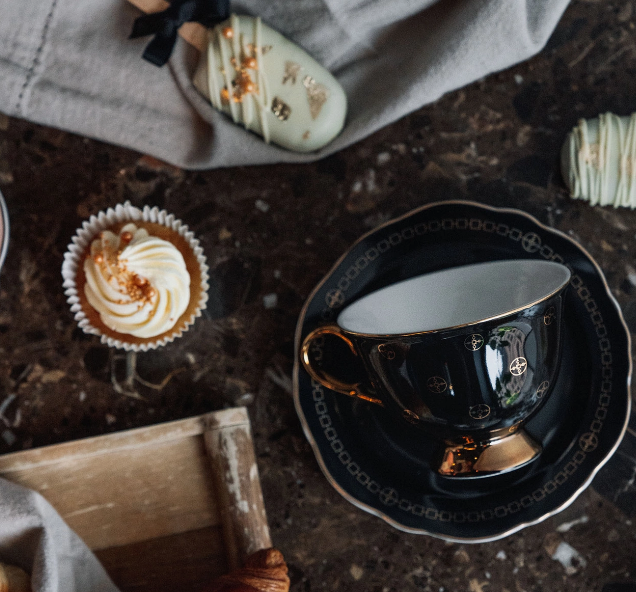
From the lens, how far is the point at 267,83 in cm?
62

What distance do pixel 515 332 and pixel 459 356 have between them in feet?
0.19

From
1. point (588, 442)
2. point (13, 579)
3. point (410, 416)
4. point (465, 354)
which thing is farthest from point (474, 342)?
point (13, 579)

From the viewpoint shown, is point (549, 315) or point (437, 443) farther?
point (437, 443)

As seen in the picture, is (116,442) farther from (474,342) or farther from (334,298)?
(474,342)

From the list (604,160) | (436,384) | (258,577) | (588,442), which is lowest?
(258,577)

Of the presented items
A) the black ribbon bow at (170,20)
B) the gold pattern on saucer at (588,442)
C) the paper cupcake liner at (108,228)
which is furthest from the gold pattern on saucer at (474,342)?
the black ribbon bow at (170,20)

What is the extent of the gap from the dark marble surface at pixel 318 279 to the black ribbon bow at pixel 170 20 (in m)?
0.13

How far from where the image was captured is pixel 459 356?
52cm

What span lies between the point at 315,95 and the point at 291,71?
4 cm

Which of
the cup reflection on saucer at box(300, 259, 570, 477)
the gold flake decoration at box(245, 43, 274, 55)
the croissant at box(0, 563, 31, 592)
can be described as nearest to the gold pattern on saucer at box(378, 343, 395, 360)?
the cup reflection on saucer at box(300, 259, 570, 477)

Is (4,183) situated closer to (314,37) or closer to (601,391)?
(314,37)

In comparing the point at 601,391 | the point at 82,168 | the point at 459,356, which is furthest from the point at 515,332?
the point at 82,168

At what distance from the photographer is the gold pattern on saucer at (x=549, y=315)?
0.53 m

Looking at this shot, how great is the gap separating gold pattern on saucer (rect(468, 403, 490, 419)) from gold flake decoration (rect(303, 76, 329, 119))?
0.37 m
